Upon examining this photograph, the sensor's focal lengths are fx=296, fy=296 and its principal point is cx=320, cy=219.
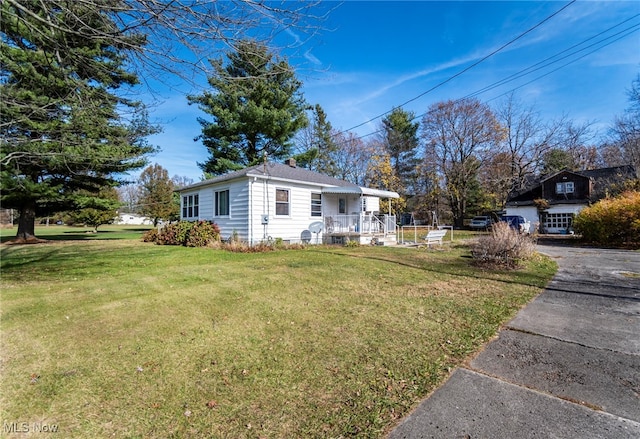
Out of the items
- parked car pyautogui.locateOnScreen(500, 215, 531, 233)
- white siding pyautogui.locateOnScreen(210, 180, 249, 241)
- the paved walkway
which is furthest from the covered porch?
the paved walkway

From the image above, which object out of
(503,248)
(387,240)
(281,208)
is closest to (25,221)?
(281,208)

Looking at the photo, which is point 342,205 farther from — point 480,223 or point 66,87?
point 480,223

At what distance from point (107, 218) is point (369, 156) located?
28351 millimetres

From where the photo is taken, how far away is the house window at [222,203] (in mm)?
13742

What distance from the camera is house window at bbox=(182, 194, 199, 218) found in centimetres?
1608

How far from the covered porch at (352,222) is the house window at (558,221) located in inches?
720

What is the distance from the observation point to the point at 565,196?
24.8 m

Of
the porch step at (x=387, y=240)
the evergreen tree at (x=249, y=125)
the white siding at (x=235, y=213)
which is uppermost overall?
the evergreen tree at (x=249, y=125)

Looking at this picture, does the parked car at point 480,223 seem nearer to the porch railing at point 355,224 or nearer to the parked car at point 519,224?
the parked car at point 519,224

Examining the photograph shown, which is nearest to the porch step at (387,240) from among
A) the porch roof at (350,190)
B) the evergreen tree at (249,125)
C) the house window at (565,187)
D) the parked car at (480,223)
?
the porch roof at (350,190)

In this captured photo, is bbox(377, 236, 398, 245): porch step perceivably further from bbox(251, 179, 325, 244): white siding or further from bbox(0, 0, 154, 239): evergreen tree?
bbox(0, 0, 154, 239): evergreen tree

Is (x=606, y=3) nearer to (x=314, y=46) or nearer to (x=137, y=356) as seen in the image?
(x=314, y=46)

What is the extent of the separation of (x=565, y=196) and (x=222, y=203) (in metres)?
27.4

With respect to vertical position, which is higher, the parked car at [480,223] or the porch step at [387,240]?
the parked car at [480,223]
